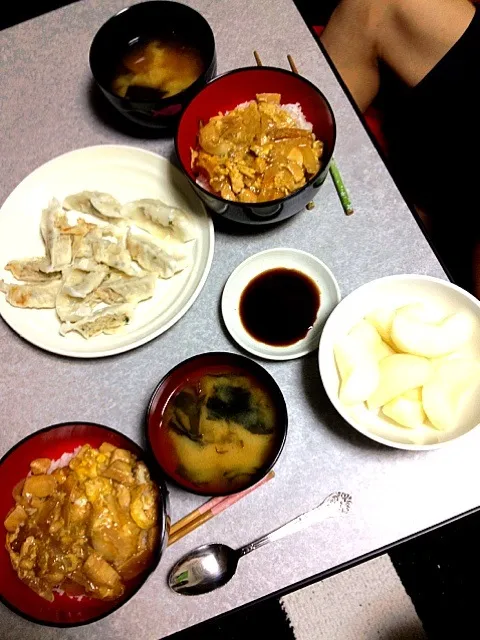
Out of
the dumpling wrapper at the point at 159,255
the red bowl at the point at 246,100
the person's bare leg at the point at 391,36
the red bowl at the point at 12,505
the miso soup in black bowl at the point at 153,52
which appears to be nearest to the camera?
the red bowl at the point at 12,505

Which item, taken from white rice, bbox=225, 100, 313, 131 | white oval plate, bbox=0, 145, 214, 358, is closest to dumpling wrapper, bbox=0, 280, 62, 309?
white oval plate, bbox=0, 145, 214, 358

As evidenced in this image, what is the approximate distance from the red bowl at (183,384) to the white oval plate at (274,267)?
9cm

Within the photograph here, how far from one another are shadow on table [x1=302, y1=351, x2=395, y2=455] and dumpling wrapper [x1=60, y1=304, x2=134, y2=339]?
469 millimetres

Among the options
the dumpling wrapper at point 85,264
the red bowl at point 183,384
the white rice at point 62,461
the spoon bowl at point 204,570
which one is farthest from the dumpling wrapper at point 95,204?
the spoon bowl at point 204,570

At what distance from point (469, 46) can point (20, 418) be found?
66.4 inches

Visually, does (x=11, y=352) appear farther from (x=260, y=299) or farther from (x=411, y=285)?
(x=411, y=285)

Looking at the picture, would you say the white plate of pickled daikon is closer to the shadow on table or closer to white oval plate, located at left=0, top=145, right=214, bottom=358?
the shadow on table

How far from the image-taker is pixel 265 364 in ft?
4.66

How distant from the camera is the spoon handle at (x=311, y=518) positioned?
126 centimetres

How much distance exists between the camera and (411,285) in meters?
1.31

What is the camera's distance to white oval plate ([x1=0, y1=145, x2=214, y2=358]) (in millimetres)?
1437

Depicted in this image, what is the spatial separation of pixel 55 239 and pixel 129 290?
26 centimetres

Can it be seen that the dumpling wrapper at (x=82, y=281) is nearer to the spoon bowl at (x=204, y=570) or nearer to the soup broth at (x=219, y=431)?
the soup broth at (x=219, y=431)

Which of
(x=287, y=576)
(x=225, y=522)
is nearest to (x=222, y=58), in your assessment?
(x=225, y=522)
